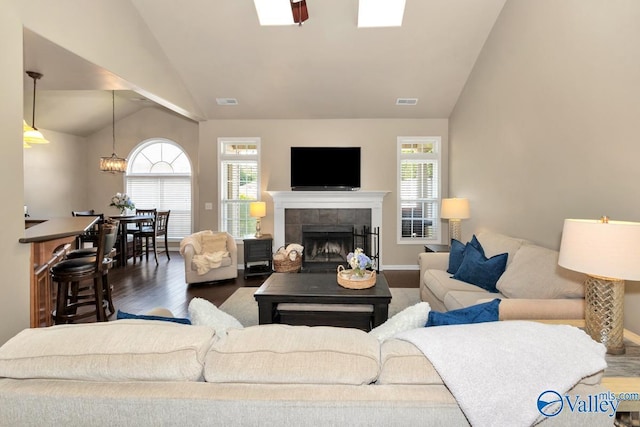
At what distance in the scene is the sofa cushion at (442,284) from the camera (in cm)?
291

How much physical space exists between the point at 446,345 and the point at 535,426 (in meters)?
0.33

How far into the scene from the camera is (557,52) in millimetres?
2730

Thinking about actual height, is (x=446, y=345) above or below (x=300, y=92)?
below

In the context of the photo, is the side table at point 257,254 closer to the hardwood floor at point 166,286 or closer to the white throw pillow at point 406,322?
the hardwood floor at point 166,286

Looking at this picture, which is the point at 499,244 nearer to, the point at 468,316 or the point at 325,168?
the point at 468,316

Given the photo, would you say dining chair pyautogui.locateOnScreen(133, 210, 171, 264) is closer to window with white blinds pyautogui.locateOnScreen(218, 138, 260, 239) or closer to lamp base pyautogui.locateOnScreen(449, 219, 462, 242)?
window with white blinds pyautogui.locateOnScreen(218, 138, 260, 239)

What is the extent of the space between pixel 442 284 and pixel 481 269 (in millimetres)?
376

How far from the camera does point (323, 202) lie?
18.4ft

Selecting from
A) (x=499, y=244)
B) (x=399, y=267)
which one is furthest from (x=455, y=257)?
(x=399, y=267)

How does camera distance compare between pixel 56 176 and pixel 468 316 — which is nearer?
pixel 468 316

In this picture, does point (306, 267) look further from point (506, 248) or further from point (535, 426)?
point (535, 426)

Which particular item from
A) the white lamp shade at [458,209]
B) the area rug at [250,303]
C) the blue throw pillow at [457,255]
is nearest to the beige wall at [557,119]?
the white lamp shade at [458,209]

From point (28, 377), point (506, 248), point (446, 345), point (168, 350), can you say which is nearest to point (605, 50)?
point (506, 248)

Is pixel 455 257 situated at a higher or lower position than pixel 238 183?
lower
